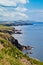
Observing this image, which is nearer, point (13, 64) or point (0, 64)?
point (0, 64)

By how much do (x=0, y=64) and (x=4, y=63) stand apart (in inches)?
27.2

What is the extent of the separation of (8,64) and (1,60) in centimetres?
103

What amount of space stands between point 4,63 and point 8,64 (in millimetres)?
359

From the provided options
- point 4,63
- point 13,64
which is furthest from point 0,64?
point 13,64

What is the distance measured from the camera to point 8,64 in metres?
16.4

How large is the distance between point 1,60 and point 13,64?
3.56ft

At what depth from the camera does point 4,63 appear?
1627 cm

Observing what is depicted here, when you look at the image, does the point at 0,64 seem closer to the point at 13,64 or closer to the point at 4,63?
the point at 4,63

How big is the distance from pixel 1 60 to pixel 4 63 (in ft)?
3.19

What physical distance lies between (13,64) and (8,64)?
947 millimetres

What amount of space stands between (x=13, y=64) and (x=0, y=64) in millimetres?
1911

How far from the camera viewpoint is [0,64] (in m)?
15.6

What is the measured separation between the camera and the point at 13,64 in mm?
17266

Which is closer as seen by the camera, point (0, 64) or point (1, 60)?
point (0, 64)
